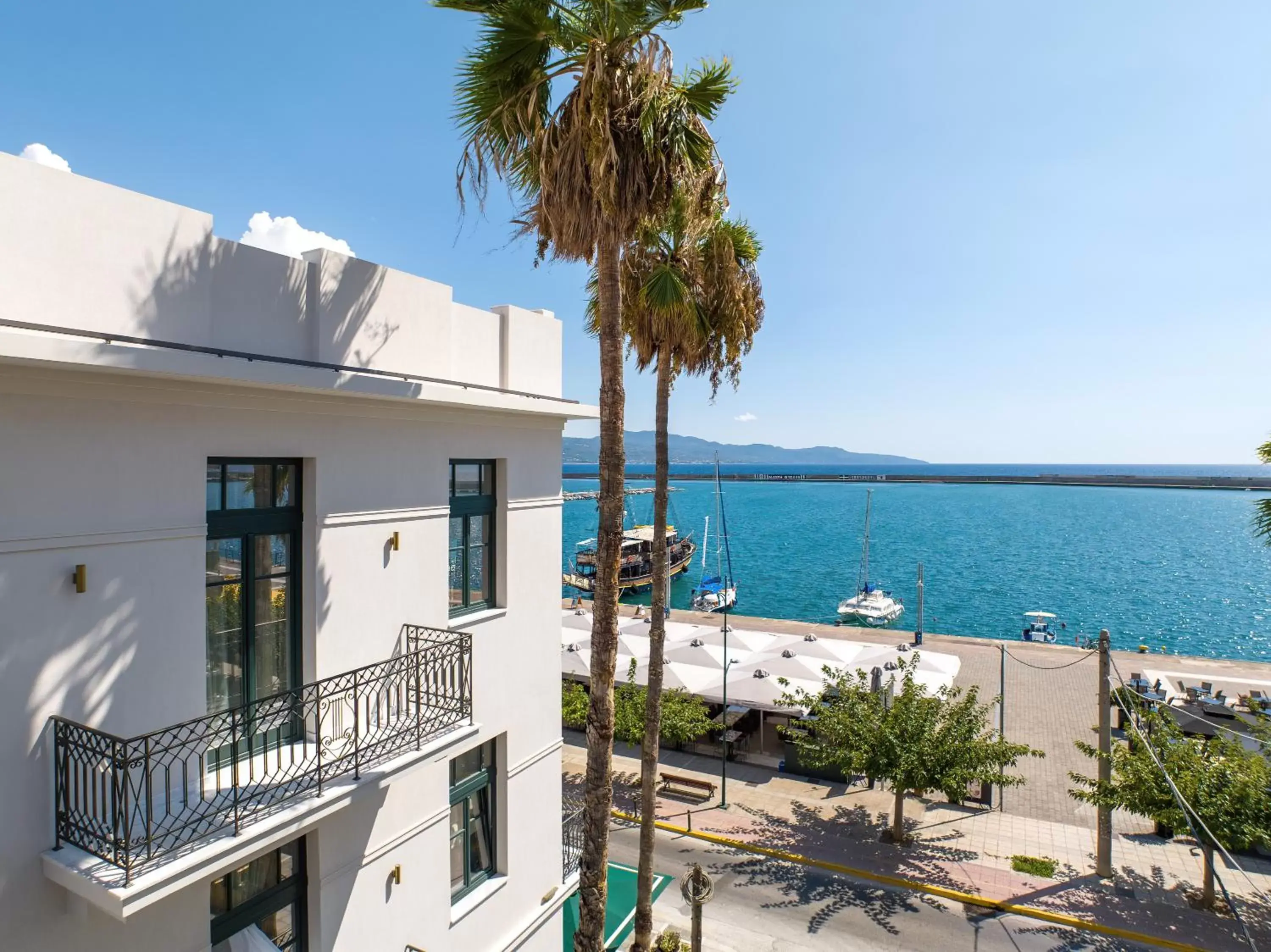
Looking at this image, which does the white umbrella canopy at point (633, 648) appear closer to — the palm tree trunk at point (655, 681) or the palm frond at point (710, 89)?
the palm tree trunk at point (655, 681)

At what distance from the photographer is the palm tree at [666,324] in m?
12.6

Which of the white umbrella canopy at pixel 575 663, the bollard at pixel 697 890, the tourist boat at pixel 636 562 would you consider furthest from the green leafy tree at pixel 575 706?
the tourist boat at pixel 636 562

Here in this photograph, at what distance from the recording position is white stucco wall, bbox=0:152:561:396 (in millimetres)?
5312

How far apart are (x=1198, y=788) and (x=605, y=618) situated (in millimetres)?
15382

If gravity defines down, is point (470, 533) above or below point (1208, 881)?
above

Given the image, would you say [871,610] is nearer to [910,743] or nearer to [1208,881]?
[910,743]

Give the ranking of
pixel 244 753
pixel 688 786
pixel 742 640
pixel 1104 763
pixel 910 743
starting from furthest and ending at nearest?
pixel 742 640 → pixel 688 786 → pixel 910 743 → pixel 1104 763 → pixel 244 753

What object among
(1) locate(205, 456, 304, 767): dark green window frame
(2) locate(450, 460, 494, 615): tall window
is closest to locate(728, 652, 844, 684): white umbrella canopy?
(2) locate(450, 460, 494, 615): tall window

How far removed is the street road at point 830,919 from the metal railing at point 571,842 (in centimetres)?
389

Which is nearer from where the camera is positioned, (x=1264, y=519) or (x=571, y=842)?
(x=571, y=842)

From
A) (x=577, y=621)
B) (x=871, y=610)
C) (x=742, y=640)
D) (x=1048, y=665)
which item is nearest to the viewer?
(x=742, y=640)

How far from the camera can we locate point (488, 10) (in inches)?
312

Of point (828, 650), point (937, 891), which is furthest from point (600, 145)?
point (828, 650)

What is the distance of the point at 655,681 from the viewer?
13094 millimetres
